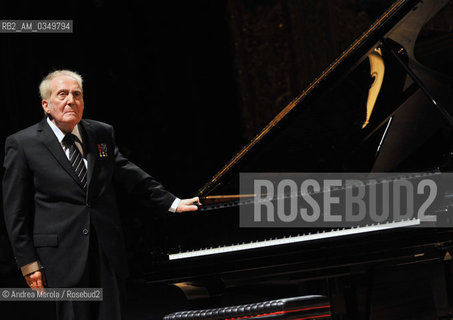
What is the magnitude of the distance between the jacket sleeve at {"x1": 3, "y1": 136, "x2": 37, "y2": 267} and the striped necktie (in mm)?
162

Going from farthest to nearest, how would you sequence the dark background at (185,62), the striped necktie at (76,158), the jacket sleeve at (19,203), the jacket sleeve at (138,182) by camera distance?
the dark background at (185,62) → the jacket sleeve at (138,182) → the striped necktie at (76,158) → the jacket sleeve at (19,203)

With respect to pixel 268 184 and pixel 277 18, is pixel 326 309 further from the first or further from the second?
pixel 277 18

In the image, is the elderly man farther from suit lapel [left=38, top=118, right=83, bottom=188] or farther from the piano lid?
the piano lid

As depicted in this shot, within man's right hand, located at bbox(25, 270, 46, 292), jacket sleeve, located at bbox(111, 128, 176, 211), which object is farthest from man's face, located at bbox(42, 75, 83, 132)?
man's right hand, located at bbox(25, 270, 46, 292)

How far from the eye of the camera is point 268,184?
3002 mm

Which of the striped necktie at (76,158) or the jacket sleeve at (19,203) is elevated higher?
the striped necktie at (76,158)

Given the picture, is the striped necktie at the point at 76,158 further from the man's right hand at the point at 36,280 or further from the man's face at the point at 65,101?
the man's right hand at the point at 36,280

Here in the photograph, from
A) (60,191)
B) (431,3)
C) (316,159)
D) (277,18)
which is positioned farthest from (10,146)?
(277,18)

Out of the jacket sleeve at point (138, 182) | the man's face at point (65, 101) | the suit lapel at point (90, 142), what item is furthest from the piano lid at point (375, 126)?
the man's face at point (65, 101)

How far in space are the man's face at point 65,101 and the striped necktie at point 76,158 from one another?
0.06m

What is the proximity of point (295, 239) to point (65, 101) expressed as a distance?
3.54 feet

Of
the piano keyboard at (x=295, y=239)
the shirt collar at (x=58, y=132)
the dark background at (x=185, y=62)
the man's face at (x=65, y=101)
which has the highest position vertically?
the dark background at (x=185, y=62)

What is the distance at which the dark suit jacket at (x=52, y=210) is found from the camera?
243cm

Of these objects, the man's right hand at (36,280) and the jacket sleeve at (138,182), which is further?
the jacket sleeve at (138,182)
